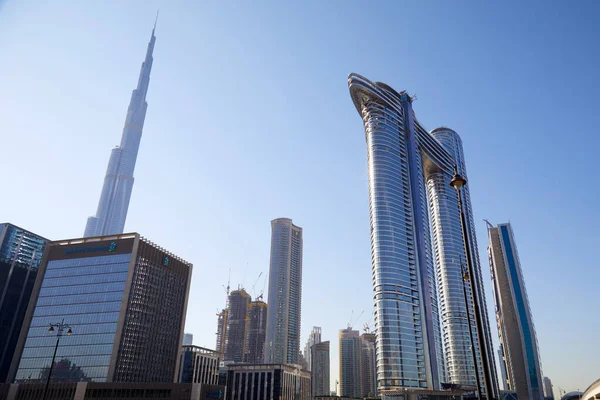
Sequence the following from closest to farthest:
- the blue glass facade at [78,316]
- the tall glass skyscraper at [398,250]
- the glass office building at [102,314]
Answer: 1. the blue glass facade at [78,316]
2. the glass office building at [102,314]
3. the tall glass skyscraper at [398,250]

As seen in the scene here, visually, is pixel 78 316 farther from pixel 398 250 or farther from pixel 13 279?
pixel 398 250

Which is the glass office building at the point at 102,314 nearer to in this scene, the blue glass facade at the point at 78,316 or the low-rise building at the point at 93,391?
the blue glass facade at the point at 78,316

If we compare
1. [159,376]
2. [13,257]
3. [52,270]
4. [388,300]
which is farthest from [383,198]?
[13,257]

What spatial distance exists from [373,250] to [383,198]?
21.0m

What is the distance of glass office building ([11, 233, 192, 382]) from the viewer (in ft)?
419

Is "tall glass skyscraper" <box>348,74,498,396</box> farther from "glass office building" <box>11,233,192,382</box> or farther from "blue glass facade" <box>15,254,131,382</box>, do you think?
"blue glass facade" <box>15,254,131,382</box>

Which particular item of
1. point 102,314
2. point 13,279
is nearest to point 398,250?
point 102,314

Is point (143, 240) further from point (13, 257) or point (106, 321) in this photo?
point (13, 257)

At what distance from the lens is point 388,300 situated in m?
158

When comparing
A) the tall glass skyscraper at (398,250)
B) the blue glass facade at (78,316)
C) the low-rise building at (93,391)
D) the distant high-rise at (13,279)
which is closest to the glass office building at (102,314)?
the blue glass facade at (78,316)

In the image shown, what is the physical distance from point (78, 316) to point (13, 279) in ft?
158

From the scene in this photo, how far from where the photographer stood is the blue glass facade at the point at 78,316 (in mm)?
126500

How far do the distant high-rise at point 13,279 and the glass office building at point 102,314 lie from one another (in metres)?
25.1

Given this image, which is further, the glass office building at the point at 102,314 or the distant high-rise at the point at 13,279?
the distant high-rise at the point at 13,279
